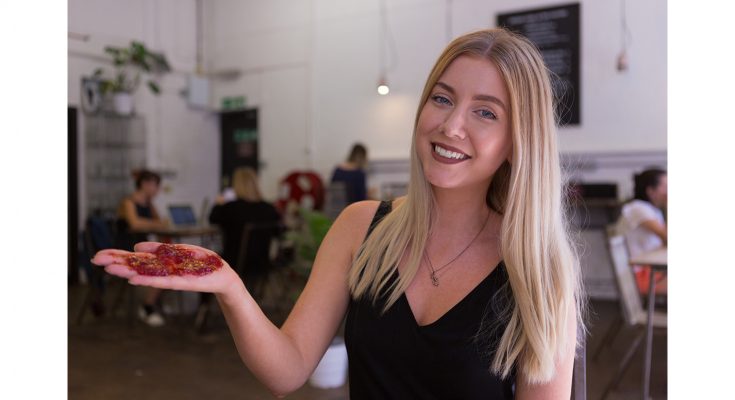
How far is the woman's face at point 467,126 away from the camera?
1.31 m

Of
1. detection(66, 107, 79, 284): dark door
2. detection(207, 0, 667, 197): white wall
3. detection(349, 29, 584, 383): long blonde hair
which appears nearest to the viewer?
detection(349, 29, 584, 383): long blonde hair

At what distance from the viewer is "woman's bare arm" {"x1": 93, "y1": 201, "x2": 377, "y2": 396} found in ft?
3.45

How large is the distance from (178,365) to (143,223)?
1963 mm

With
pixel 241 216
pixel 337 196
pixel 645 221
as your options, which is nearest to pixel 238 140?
pixel 337 196

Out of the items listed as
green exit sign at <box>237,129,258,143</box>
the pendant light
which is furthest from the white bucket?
green exit sign at <box>237,129,258,143</box>

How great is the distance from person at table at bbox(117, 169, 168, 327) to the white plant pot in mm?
2717

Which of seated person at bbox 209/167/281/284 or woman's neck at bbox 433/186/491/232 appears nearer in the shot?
woman's neck at bbox 433/186/491/232

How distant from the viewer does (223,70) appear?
962 centimetres


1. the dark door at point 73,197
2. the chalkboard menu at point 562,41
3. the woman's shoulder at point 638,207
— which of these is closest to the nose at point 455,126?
the woman's shoulder at point 638,207

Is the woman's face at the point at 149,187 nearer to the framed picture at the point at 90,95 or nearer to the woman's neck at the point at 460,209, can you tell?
the framed picture at the point at 90,95

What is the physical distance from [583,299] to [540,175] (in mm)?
341

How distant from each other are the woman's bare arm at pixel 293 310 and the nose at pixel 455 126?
34 centimetres

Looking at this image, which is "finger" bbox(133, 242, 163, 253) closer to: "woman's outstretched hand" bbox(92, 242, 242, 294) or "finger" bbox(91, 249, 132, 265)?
"woman's outstretched hand" bbox(92, 242, 242, 294)
